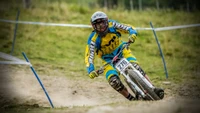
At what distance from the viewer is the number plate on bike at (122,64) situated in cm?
641

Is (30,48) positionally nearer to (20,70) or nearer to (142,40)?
(20,70)

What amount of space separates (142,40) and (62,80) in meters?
6.07

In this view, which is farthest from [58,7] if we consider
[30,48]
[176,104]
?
[176,104]

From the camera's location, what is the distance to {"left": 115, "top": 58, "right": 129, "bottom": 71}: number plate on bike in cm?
641

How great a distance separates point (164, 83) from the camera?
30.1 ft

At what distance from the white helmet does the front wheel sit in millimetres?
1039

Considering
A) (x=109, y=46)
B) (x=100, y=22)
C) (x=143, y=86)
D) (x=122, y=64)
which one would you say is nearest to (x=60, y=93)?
(x=109, y=46)

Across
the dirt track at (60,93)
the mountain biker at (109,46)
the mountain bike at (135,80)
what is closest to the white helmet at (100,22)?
the mountain biker at (109,46)

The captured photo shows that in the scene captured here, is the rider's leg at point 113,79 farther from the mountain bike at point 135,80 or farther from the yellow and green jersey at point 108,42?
the yellow and green jersey at point 108,42

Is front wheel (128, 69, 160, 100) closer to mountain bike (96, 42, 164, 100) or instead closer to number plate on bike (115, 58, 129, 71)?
mountain bike (96, 42, 164, 100)

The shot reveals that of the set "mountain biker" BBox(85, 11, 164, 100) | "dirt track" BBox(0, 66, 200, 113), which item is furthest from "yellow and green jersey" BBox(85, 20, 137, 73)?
"dirt track" BBox(0, 66, 200, 113)

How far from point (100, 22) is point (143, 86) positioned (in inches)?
59.5

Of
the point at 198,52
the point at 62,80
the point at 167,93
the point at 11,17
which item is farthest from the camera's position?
the point at 11,17

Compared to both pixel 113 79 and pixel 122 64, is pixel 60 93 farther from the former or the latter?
pixel 122 64
